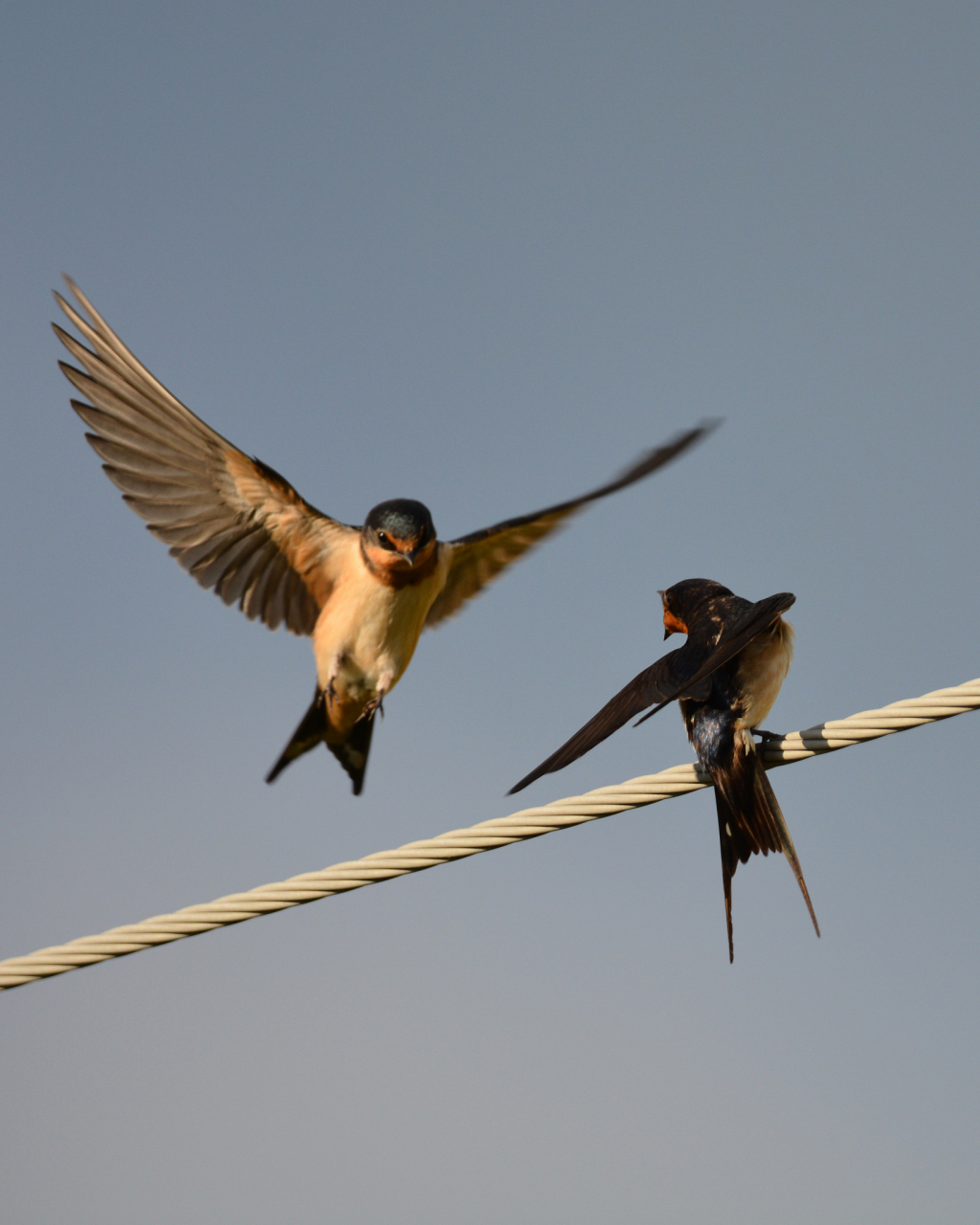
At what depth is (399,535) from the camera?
498 cm

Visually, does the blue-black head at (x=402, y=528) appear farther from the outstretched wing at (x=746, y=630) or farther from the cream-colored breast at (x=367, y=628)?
the outstretched wing at (x=746, y=630)

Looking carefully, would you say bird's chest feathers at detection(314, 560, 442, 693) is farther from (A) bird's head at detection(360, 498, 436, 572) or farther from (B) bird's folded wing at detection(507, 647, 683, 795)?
(B) bird's folded wing at detection(507, 647, 683, 795)

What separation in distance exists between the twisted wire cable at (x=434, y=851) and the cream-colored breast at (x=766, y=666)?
645 millimetres

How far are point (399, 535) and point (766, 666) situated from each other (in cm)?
181

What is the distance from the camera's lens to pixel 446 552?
18.5 ft

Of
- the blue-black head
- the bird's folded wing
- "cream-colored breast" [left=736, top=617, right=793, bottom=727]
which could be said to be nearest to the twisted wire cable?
the bird's folded wing

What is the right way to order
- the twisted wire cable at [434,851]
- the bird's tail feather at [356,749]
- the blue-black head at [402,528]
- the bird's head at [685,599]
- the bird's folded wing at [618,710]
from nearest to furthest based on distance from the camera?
the twisted wire cable at [434,851] → the bird's folded wing at [618,710] → the bird's head at [685,599] → the blue-black head at [402,528] → the bird's tail feather at [356,749]

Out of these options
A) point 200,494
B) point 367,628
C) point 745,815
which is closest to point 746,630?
point 745,815

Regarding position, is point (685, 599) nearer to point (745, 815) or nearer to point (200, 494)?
point (745, 815)

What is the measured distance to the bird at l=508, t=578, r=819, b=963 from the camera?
362 centimetres

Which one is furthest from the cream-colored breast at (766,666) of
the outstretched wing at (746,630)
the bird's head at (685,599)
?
the bird's head at (685,599)

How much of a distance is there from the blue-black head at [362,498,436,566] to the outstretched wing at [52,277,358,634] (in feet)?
1.32

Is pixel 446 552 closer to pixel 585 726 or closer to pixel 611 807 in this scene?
pixel 585 726

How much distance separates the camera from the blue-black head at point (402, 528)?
16.3 ft
